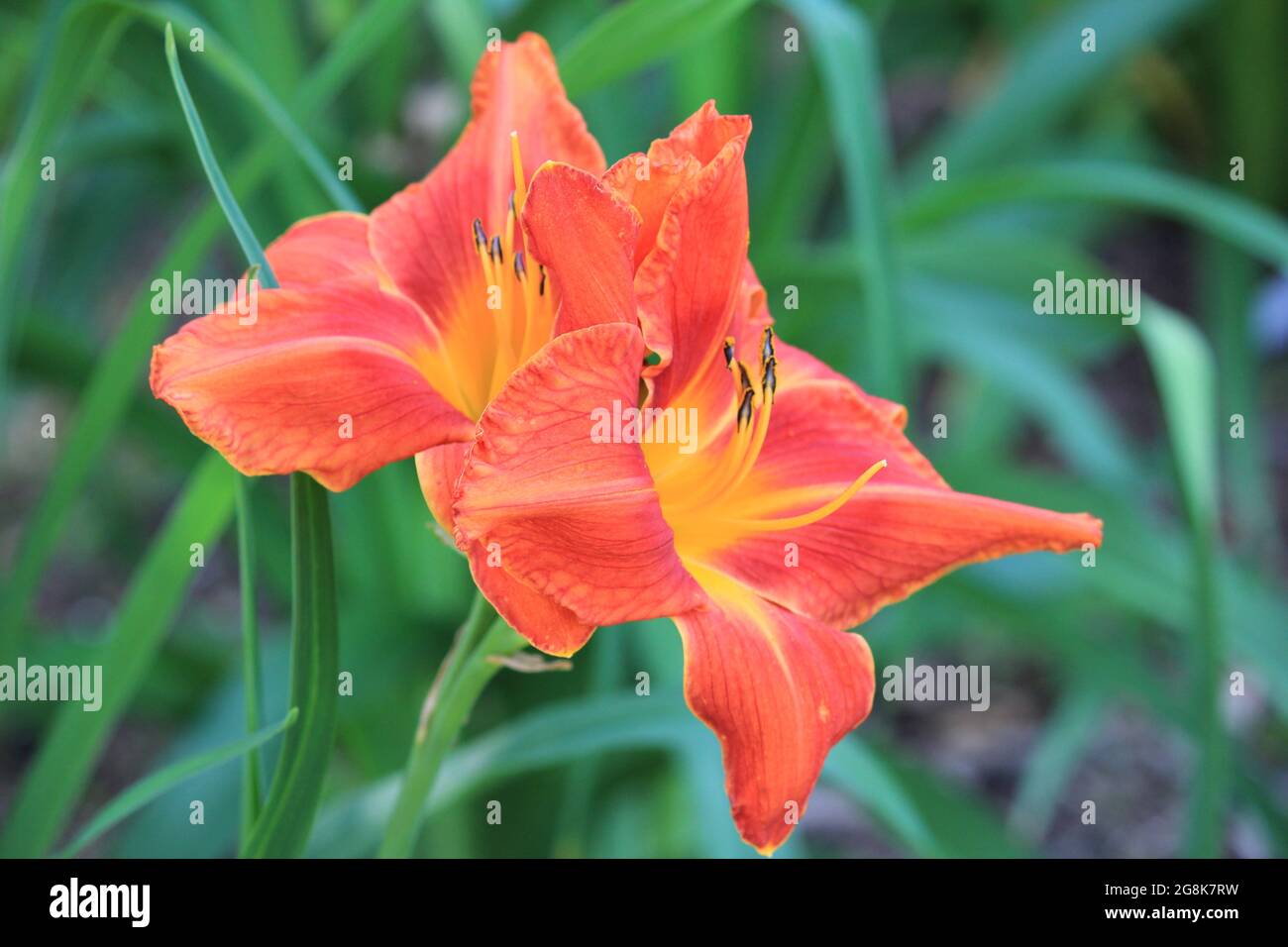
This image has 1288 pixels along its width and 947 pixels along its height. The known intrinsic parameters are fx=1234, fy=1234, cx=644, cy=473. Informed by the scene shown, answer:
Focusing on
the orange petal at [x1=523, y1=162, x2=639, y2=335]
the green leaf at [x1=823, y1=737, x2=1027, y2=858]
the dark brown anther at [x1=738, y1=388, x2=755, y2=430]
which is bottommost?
the green leaf at [x1=823, y1=737, x2=1027, y2=858]

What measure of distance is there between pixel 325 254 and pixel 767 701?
11.6 inches

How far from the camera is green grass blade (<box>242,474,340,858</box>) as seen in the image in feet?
1.70

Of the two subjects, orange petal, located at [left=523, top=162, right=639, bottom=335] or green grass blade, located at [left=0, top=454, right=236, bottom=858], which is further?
green grass blade, located at [left=0, top=454, right=236, bottom=858]

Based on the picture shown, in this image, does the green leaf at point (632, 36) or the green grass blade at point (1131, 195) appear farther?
the green grass blade at point (1131, 195)

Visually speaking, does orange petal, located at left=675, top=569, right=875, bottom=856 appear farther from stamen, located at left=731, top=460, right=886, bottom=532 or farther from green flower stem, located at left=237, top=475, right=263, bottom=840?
green flower stem, located at left=237, top=475, right=263, bottom=840

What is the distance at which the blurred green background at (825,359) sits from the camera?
0.84 metres

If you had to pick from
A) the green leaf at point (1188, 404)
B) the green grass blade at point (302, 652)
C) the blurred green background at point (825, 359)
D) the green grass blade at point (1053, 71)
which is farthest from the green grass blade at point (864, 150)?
the green grass blade at point (1053, 71)

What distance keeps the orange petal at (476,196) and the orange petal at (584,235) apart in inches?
4.2

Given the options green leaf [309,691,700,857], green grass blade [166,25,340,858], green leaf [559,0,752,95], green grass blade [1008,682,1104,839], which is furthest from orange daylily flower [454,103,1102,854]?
green grass blade [1008,682,1104,839]

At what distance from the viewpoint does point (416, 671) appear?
45.5 inches

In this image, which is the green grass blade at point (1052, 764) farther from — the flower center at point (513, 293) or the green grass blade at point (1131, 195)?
the flower center at point (513, 293)

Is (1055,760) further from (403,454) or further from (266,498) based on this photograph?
(403,454)

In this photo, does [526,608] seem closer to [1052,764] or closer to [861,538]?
[861,538]

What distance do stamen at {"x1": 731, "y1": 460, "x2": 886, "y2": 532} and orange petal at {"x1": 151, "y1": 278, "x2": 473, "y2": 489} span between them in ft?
0.43
